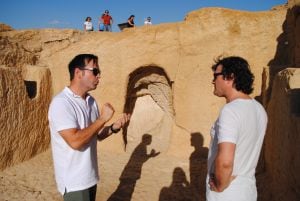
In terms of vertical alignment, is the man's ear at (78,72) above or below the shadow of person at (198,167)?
above

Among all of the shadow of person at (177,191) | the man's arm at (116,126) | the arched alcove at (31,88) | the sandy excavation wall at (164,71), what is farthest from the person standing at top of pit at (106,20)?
the man's arm at (116,126)

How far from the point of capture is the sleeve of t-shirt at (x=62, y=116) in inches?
97.4

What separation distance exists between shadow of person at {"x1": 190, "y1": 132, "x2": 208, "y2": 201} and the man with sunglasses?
347 centimetres

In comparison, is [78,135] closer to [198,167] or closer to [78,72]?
[78,72]

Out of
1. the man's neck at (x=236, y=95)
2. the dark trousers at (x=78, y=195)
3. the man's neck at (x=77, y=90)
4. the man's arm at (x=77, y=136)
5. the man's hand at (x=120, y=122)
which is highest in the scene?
the man's neck at (x=77, y=90)

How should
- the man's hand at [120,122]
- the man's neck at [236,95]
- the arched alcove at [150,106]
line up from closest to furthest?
1. the man's neck at [236,95]
2. the man's hand at [120,122]
3. the arched alcove at [150,106]

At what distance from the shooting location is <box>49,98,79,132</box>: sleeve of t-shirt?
2.47m

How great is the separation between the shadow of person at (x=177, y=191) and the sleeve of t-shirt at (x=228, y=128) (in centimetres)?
390

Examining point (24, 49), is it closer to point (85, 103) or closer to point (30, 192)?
point (30, 192)

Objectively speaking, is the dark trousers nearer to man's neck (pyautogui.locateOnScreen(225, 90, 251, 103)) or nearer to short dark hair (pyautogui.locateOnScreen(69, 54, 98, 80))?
short dark hair (pyautogui.locateOnScreen(69, 54, 98, 80))

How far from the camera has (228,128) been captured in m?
2.08

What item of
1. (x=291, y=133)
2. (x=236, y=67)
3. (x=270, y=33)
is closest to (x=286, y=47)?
(x=270, y=33)

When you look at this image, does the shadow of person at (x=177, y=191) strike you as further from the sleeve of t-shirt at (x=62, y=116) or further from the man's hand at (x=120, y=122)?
the sleeve of t-shirt at (x=62, y=116)

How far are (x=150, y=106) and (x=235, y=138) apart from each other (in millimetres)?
8602
